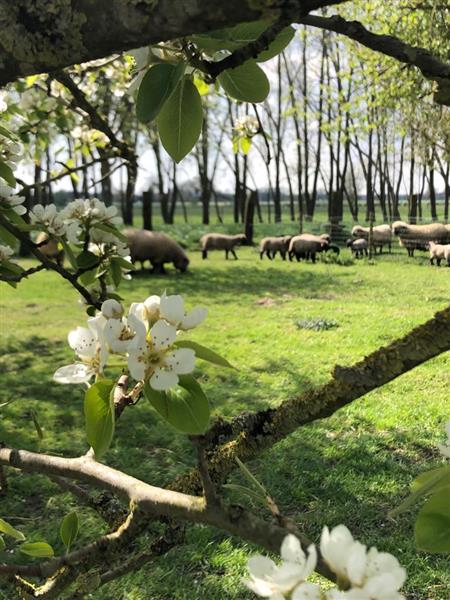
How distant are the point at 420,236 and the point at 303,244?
2950 millimetres

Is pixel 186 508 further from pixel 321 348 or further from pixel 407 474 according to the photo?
pixel 321 348

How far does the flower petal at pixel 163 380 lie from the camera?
702 millimetres

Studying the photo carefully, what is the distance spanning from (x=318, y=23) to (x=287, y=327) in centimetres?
720

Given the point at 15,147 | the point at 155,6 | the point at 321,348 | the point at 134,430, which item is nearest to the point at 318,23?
the point at 155,6

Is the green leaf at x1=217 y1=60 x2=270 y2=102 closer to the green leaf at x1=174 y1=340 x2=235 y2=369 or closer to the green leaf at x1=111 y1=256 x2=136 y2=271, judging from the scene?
the green leaf at x1=174 y1=340 x2=235 y2=369

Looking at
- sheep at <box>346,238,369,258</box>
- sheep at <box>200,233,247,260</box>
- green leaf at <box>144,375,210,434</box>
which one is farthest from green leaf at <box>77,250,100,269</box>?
sheep at <box>200,233,247,260</box>

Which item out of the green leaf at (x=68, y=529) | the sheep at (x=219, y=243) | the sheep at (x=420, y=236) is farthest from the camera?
the sheep at (x=219, y=243)

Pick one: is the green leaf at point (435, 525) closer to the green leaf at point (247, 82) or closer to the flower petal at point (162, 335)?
the flower petal at point (162, 335)

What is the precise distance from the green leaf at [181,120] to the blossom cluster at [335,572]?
639 mm

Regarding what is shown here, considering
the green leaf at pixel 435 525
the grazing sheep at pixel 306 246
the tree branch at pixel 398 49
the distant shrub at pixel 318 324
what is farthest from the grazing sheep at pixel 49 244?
the grazing sheep at pixel 306 246

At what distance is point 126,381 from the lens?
111 centimetres

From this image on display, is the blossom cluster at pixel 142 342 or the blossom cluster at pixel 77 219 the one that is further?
the blossom cluster at pixel 77 219

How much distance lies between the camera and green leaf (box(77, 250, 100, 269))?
1.69 meters

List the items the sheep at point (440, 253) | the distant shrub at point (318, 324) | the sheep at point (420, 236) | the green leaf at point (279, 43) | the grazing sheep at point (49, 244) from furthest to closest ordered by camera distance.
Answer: the sheep at point (420, 236) → the sheep at point (440, 253) → the distant shrub at point (318, 324) → the grazing sheep at point (49, 244) → the green leaf at point (279, 43)
